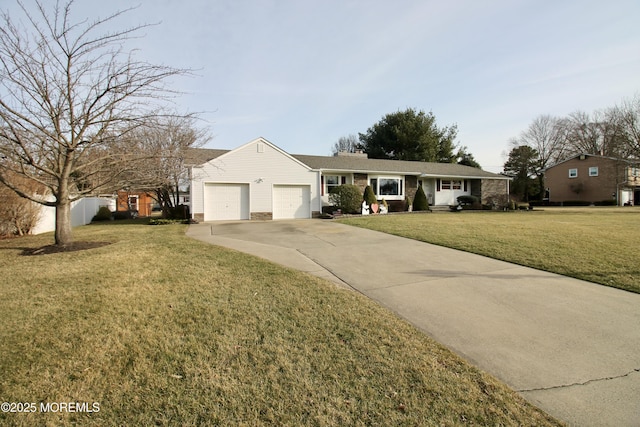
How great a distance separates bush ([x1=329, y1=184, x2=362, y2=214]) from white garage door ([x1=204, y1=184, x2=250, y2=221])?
5.55 meters

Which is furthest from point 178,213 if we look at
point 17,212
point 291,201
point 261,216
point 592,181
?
point 592,181

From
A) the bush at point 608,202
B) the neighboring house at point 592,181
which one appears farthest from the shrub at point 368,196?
the bush at point 608,202

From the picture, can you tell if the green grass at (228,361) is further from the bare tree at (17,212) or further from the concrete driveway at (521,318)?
the bare tree at (17,212)

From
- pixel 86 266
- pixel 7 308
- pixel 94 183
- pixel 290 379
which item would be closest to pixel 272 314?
pixel 290 379

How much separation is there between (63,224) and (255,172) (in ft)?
33.1

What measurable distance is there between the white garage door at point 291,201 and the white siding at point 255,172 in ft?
1.06

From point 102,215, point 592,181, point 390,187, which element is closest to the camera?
point 102,215

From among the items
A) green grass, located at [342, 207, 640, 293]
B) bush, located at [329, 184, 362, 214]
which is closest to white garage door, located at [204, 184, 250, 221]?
bush, located at [329, 184, 362, 214]

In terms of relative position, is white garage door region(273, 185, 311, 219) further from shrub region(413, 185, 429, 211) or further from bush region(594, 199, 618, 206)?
bush region(594, 199, 618, 206)

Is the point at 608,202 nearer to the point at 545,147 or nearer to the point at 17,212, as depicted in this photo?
the point at 545,147

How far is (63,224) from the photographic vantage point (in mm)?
7449

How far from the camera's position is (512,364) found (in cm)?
278

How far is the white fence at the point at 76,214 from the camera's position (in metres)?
12.2

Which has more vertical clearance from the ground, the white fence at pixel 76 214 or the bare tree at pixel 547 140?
the bare tree at pixel 547 140
